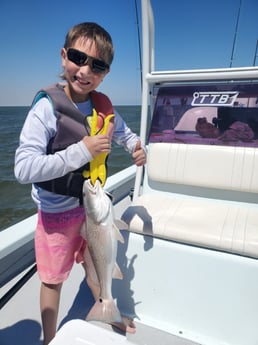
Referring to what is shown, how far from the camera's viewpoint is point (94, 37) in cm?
139

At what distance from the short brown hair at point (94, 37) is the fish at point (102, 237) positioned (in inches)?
25.3

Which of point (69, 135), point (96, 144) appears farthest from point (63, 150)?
point (96, 144)

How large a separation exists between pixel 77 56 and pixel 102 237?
0.85 meters

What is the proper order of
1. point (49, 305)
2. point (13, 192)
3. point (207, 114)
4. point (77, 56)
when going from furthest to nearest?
1. point (13, 192)
2. point (207, 114)
3. point (49, 305)
4. point (77, 56)

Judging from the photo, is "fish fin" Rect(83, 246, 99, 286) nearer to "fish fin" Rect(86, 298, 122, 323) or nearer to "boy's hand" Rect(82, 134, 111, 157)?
"fish fin" Rect(86, 298, 122, 323)

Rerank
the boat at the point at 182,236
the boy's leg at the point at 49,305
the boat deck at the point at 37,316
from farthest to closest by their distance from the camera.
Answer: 1. the boat deck at the point at 37,316
2. the boat at the point at 182,236
3. the boy's leg at the point at 49,305

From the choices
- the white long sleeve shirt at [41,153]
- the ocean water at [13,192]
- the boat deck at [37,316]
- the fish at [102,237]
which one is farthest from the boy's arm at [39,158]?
the ocean water at [13,192]

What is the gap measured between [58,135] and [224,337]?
4.96 feet

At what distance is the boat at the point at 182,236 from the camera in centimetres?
167

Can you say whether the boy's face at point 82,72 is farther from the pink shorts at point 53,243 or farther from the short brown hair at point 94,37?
the pink shorts at point 53,243

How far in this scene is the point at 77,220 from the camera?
158 cm

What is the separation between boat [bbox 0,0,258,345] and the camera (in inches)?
65.9

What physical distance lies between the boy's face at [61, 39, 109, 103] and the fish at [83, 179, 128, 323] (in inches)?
19.5

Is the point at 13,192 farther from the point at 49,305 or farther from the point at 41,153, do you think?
the point at 41,153
